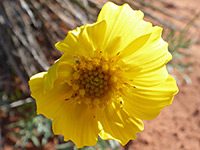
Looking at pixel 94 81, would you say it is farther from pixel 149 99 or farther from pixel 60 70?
pixel 149 99

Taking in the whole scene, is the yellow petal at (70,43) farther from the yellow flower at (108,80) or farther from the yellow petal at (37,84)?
the yellow petal at (37,84)

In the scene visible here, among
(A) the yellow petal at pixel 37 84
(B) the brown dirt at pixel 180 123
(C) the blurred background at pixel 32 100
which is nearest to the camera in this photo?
(A) the yellow petal at pixel 37 84

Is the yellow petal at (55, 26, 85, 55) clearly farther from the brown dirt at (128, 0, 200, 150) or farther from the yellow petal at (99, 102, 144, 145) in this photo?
the brown dirt at (128, 0, 200, 150)

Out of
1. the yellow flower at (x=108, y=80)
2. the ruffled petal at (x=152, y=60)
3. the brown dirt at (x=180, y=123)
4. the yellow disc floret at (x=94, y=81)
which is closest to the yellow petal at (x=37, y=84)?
the yellow flower at (x=108, y=80)

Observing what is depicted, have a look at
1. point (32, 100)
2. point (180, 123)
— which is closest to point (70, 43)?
point (32, 100)

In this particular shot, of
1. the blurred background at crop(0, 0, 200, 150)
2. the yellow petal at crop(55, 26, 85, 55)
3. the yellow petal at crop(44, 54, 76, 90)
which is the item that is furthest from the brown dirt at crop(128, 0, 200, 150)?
the yellow petal at crop(55, 26, 85, 55)

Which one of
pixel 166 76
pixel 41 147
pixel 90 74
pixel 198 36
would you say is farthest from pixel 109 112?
pixel 198 36
